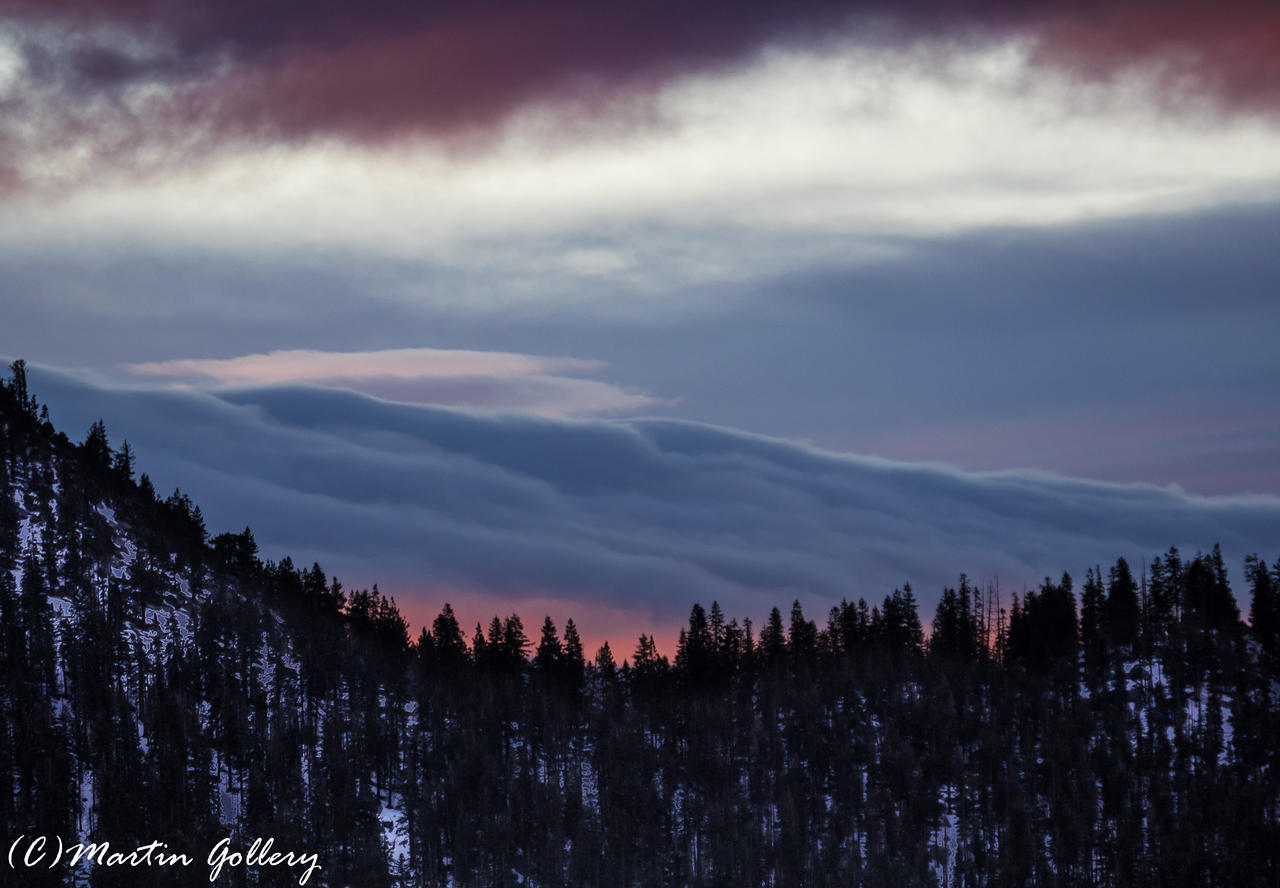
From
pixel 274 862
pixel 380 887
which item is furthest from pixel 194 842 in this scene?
pixel 380 887

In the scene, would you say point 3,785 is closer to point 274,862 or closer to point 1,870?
point 1,870

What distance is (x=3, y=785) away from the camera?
7721 inches

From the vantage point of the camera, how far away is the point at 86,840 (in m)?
193

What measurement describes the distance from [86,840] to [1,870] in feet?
60.3

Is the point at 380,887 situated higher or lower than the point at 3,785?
lower

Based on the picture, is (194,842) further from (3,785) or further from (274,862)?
(3,785)

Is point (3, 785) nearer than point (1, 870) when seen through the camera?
No

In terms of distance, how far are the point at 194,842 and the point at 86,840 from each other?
46.4ft

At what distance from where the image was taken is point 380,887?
199500 millimetres

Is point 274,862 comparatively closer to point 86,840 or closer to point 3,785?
point 86,840

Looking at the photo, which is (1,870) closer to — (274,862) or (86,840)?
(86,840)

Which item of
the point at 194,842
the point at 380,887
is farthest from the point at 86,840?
the point at 380,887

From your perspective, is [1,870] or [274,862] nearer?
[1,870]

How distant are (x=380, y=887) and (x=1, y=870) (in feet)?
161
